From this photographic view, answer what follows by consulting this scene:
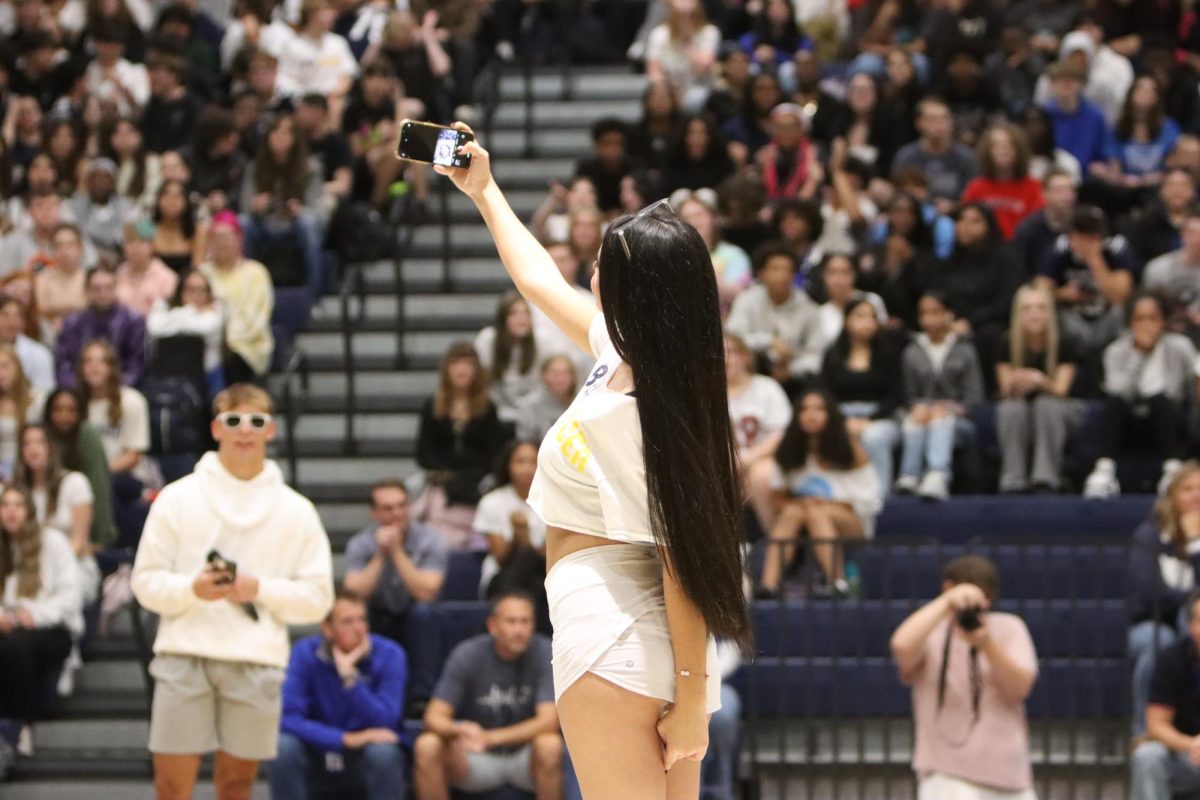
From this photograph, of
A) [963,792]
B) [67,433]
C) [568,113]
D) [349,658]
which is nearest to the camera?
[963,792]

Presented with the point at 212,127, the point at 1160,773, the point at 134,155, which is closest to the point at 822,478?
the point at 1160,773

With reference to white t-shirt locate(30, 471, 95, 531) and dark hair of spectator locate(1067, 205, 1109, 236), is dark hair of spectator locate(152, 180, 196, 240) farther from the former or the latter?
dark hair of spectator locate(1067, 205, 1109, 236)

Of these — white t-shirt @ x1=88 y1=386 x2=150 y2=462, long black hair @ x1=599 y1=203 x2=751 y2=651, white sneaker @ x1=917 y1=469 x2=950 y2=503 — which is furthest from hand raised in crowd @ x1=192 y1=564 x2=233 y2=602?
white sneaker @ x1=917 y1=469 x2=950 y2=503

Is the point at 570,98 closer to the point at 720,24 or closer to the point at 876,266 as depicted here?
the point at 720,24

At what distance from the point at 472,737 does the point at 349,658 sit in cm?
66

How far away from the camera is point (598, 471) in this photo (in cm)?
362

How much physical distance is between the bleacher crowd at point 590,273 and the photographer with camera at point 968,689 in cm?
8

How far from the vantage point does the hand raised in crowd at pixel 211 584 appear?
21.3 ft

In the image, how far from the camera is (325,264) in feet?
40.0

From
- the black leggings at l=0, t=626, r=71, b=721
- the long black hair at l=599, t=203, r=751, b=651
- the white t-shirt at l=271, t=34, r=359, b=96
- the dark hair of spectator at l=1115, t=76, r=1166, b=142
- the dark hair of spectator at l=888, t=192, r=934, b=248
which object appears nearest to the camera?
the long black hair at l=599, t=203, r=751, b=651

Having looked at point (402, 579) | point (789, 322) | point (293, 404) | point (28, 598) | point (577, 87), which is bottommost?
point (28, 598)

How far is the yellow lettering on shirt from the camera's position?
364 cm

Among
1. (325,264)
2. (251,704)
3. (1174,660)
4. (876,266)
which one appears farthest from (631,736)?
(325,264)

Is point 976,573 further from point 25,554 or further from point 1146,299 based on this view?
point 25,554
